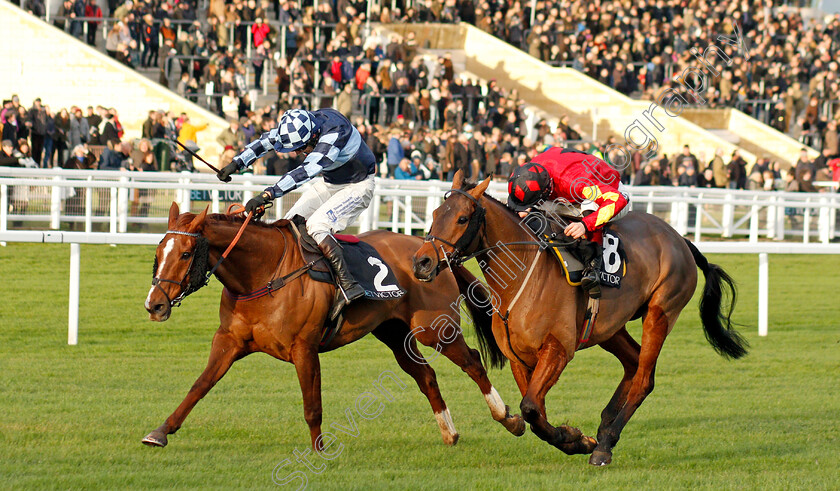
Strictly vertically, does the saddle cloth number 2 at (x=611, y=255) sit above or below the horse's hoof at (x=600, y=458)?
above

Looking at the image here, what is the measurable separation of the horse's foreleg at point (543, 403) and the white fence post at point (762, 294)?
5.64 m

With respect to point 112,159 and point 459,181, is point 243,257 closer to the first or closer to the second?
point 459,181

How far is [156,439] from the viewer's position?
6.10 meters

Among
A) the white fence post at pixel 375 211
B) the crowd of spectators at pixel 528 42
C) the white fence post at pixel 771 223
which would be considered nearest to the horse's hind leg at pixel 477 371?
the white fence post at pixel 375 211

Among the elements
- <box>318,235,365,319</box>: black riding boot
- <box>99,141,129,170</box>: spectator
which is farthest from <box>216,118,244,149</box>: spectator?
<box>318,235,365,319</box>: black riding boot

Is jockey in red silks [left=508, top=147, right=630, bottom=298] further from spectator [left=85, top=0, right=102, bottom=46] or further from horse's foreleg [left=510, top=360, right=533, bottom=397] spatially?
spectator [left=85, top=0, right=102, bottom=46]

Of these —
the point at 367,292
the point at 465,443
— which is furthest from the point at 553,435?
the point at 367,292

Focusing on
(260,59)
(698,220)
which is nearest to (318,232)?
(698,220)

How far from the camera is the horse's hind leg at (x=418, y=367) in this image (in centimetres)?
667

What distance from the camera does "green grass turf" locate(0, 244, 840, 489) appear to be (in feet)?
18.9

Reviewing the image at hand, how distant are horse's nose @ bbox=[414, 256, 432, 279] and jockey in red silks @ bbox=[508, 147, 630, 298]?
796 mm

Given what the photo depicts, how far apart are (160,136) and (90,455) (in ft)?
37.8

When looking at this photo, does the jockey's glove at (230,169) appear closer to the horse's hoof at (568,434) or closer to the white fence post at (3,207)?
the horse's hoof at (568,434)

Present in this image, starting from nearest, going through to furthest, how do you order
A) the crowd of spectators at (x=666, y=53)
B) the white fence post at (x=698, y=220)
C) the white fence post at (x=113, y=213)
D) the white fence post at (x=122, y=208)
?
1. the white fence post at (x=113, y=213)
2. the white fence post at (x=122, y=208)
3. the white fence post at (x=698, y=220)
4. the crowd of spectators at (x=666, y=53)
